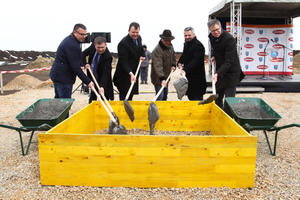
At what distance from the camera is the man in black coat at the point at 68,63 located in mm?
3893

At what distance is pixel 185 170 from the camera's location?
8.46ft

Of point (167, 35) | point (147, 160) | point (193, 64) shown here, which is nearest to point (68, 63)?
point (167, 35)

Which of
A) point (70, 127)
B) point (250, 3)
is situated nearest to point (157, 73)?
point (70, 127)

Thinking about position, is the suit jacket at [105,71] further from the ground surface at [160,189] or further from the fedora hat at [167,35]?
the ground surface at [160,189]

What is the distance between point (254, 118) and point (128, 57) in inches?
86.9

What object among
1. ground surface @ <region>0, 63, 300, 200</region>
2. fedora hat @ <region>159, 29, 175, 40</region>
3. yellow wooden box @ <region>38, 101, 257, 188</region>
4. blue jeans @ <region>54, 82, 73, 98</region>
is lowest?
ground surface @ <region>0, 63, 300, 200</region>

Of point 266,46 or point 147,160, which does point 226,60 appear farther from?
point 266,46

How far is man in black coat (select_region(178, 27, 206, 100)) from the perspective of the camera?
4.40 meters

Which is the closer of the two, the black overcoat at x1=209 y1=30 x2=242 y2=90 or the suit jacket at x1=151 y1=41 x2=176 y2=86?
the black overcoat at x1=209 y1=30 x2=242 y2=90

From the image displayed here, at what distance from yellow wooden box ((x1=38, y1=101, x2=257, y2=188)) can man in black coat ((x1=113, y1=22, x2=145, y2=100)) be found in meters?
1.83

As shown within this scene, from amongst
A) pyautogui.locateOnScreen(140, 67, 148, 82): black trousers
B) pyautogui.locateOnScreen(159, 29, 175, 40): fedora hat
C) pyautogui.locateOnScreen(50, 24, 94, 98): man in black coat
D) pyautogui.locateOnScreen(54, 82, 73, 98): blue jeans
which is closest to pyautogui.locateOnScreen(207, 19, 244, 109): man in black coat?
pyautogui.locateOnScreen(159, 29, 175, 40): fedora hat

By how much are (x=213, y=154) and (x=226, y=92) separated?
6.74 ft

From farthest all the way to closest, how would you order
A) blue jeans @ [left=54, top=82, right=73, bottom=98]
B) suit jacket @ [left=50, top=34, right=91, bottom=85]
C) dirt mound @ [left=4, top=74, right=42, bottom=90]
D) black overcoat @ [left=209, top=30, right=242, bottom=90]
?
dirt mound @ [left=4, top=74, right=42, bottom=90], blue jeans @ [left=54, top=82, right=73, bottom=98], black overcoat @ [left=209, top=30, right=242, bottom=90], suit jacket @ [left=50, top=34, right=91, bottom=85]

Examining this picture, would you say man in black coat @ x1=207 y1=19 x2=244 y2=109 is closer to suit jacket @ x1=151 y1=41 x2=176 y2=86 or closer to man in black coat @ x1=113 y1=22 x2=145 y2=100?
suit jacket @ x1=151 y1=41 x2=176 y2=86
